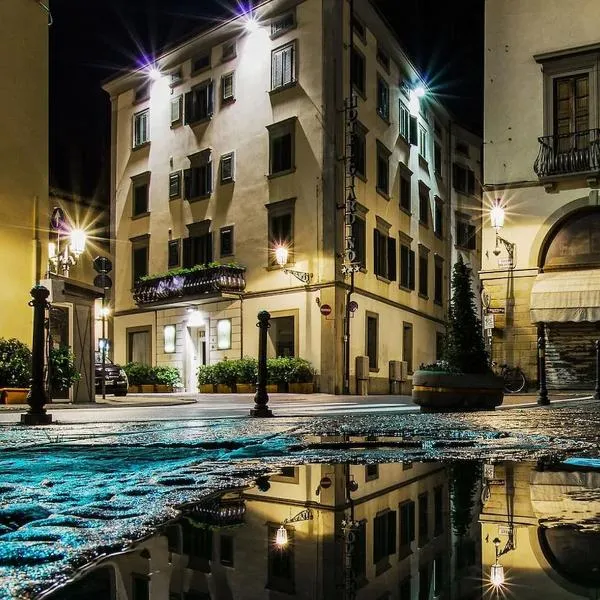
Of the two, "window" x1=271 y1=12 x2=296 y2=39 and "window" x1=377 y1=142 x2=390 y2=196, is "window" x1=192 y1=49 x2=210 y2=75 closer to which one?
"window" x1=271 y1=12 x2=296 y2=39

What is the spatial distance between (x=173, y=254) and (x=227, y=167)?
15.8 ft

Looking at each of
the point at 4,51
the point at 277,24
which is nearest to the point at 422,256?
the point at 277,24

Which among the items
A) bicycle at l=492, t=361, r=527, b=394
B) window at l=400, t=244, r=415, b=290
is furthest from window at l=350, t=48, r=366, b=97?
bicycle at l=492, t=361, r=527, b=394

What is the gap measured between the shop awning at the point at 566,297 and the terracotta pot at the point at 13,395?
43.0ft

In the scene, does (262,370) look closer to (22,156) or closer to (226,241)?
(22,156)

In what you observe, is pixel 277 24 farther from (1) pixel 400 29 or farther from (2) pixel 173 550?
(2) pixel 173 550

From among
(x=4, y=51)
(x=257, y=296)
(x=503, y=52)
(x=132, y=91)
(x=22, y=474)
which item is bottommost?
(x=22, y=474)

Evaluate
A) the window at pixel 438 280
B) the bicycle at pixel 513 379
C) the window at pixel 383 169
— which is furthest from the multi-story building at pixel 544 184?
the window at pixel 438 280

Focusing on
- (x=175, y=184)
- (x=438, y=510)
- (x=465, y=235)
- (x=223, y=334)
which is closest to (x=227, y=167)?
(x=175, y=184)

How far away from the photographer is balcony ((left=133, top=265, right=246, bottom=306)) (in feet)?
95.0

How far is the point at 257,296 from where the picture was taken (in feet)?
94.6

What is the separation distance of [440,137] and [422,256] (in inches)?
291

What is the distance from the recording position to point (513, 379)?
2075 cm

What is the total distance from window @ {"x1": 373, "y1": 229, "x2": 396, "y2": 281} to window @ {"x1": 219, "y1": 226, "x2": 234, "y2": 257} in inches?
222
